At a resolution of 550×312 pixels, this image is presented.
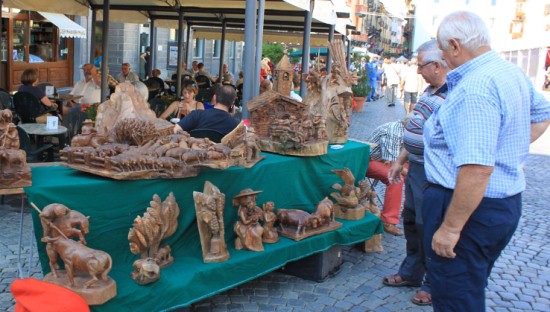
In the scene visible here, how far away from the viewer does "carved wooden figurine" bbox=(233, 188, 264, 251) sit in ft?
12.7

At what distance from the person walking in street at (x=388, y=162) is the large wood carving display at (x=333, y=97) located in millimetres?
372

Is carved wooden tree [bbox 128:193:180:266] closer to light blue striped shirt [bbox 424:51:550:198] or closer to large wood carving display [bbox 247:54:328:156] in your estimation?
large wood carving display [bbox 247:54:328:156]

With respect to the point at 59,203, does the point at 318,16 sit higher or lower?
higher

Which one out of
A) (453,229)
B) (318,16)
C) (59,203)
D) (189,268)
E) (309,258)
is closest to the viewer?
(453,229)

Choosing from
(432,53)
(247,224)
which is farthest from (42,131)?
(432,53)

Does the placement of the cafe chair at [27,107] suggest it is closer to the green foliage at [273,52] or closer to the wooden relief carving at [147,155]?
the wooden relief carving at [147,155]

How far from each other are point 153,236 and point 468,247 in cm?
170

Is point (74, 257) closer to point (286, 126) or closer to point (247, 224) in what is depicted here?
point (247, 224)

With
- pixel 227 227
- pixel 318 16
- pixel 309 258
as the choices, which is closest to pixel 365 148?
pixel 309 258

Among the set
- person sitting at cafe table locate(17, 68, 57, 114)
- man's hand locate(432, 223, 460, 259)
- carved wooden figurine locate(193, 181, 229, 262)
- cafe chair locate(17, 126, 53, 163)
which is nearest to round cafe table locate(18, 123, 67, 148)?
cafe chair locate(17, 126, 53, 163)

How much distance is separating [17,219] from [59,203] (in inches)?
119

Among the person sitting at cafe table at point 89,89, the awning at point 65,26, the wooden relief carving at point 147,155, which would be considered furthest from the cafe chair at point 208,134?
the awning at point 65,26

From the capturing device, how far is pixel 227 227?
157 inches

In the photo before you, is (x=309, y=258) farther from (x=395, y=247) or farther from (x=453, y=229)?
(x=453, y=229)
